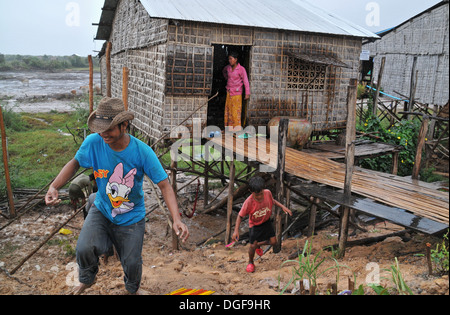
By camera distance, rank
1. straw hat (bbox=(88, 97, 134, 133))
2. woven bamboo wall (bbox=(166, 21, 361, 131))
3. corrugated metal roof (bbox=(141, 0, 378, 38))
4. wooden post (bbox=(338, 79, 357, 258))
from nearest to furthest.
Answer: straw hat (bbox=(88, 97, 134, 133)) → wooden post (bbox=(338, 79, 357, 258)) → corrugated metal roof (bbox=(141, 0, 378, 38)) → woven bamboo wall (bbox=(166, 21, 361, 131))

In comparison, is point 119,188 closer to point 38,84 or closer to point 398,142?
point 398,142

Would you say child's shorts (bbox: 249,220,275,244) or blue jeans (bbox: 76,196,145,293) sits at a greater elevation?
blue jeans (bbox: 76,196,145,293)

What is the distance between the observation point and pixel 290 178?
6.61m

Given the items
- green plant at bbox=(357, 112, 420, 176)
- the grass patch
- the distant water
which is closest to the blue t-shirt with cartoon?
the grass patch

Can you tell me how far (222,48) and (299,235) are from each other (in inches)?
248

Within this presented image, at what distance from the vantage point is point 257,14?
9.67m

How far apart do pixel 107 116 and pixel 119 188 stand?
0.66m

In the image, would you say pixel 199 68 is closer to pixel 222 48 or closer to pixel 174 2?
pixel 174 2

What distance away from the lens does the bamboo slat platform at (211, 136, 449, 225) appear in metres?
5.18

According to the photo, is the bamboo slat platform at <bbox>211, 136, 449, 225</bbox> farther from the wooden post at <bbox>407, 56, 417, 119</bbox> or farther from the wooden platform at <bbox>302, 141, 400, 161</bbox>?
the wooden post at <bbox>407, 56, 417, 119</bbox>

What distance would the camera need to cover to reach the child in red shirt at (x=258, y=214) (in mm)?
5633

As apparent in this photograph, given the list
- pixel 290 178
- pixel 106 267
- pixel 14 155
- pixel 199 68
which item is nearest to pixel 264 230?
A: pixel 290 178

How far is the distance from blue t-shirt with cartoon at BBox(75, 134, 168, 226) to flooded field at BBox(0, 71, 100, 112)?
2060cm

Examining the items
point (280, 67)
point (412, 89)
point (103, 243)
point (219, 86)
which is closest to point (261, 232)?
point (103, 243)
